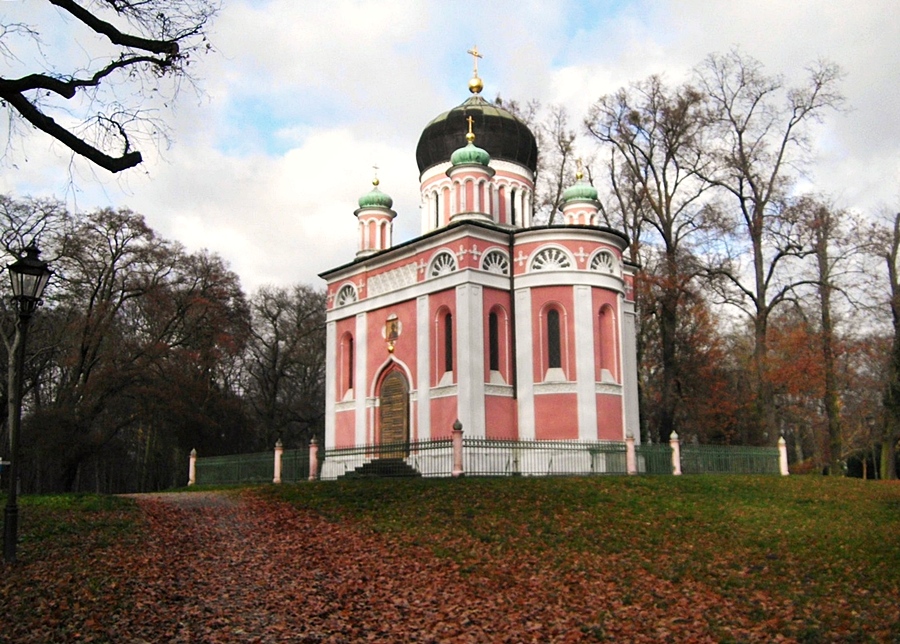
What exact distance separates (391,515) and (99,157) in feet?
26.1

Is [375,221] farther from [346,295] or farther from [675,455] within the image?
[675,455]

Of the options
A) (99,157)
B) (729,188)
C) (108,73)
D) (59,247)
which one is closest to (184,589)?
(99,157)

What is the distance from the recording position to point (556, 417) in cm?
2361

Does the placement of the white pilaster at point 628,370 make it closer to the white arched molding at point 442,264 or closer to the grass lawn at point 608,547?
the white arched molding at point 442,264

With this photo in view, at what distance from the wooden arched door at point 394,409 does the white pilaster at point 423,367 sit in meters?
0.99

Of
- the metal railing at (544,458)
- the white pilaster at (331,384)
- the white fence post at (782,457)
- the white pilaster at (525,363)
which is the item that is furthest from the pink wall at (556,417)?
the white pilaster at (331,384)

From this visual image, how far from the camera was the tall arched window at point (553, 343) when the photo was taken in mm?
24359

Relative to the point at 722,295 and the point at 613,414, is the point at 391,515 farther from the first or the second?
the point at 722,295

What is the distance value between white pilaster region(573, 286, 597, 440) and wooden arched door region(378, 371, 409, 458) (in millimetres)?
5489

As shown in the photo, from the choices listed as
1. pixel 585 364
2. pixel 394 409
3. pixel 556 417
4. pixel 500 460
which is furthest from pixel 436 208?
pixel 500 460

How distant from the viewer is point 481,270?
2439 centimetres

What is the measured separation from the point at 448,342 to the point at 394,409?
3.04 m

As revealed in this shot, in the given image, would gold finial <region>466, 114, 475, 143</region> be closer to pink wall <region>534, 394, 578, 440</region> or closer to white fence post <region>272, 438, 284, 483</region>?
pink wall <region>534, 394, 578, 440</region>

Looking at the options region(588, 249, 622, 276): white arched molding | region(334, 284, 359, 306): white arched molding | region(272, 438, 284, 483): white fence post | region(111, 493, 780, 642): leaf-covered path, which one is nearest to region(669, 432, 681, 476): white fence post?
region(588, 249, 622, 276): white arched molding
